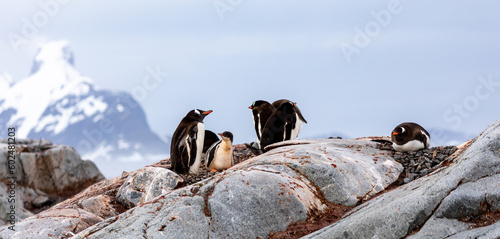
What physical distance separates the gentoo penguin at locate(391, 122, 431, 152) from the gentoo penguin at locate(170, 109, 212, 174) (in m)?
4.15

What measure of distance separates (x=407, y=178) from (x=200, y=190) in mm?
3822

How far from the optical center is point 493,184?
6434mm

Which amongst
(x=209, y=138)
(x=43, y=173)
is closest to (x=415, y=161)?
(x=209, y=138)

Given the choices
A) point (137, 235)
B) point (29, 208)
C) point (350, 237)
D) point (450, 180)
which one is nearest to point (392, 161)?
point (450, 180)

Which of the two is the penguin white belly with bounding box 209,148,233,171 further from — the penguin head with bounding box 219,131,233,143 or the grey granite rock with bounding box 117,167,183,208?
the grey granite rock with bounding box 117,167,183,208

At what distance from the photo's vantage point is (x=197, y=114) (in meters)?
11.5

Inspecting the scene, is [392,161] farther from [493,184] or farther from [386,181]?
[493,184]

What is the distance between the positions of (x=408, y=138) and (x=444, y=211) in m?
4.10

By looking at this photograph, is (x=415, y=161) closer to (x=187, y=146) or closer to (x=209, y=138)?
(x=187, y=146)

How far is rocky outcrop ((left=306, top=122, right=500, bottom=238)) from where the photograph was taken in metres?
5.95

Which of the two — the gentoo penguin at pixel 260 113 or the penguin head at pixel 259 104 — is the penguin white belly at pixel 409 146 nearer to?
the gentoo penguin at pixel 260 113

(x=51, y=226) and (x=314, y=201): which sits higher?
(x=314, y=201)

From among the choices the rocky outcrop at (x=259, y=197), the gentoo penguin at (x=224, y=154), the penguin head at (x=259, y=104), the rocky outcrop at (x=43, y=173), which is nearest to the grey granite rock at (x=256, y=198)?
the rocky outcrop at (x=259, y=197)

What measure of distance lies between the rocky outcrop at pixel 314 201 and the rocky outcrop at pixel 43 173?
11.8 metres
